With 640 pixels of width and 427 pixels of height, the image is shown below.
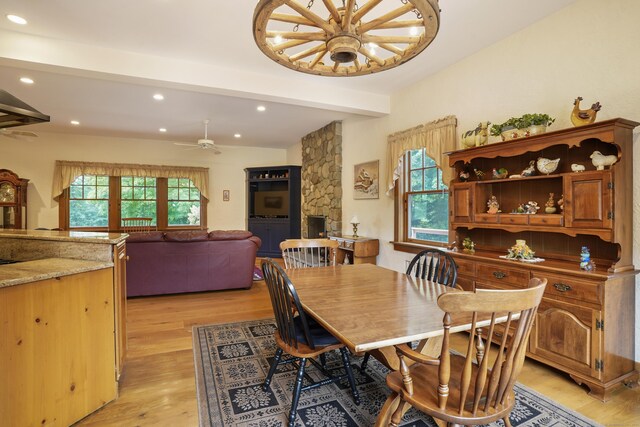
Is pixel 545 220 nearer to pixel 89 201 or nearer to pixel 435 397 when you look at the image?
pixel 435 397

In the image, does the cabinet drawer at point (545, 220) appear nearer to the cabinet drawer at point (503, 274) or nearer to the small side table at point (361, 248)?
the cabinet drawer at point (503, 274)

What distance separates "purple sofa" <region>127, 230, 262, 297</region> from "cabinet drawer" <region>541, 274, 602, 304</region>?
11.6 ft

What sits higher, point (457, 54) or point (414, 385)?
point (457, 54)

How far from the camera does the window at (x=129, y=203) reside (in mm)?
7137

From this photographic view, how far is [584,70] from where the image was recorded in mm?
2533

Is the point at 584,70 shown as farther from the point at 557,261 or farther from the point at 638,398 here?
the point at 638,398

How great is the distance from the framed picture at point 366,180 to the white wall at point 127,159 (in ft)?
12.8

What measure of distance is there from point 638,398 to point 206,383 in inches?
112

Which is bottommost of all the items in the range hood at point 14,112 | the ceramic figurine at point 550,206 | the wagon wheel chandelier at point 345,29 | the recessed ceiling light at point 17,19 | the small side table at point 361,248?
the small side table at point 361,248

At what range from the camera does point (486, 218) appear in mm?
3004

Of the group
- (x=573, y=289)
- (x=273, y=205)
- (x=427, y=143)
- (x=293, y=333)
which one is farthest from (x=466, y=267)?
(x=273, y=205)

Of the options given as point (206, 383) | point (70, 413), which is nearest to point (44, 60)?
point (70, 413)

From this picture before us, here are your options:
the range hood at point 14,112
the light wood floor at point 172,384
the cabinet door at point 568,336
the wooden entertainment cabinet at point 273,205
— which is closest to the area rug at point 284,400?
the light wood floor at point 172,384

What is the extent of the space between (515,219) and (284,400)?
231 cm
